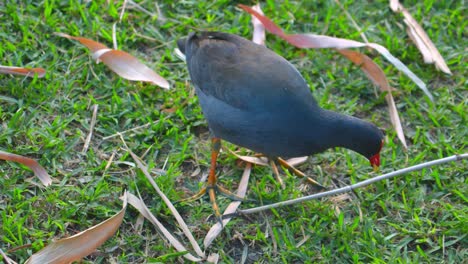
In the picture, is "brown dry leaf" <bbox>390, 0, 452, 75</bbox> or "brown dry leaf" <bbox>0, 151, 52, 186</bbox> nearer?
"brown dry leaf" <bbox>0, 151, 52, 186</bbox>

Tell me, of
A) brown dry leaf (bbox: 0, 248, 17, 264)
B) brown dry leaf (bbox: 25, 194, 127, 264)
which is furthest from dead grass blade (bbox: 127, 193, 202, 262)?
brown dry leaf (bbox: 0, 248, 17, 264)

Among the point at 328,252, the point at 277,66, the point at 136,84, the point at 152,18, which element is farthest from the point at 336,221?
the point at 152,18

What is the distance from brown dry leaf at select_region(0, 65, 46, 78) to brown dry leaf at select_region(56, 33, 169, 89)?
1.22 feet

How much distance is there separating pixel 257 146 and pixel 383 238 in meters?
0.91

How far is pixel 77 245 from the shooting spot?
3674mm

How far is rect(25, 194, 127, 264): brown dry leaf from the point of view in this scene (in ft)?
11.8

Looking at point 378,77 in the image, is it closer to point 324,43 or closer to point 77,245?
point 324,43

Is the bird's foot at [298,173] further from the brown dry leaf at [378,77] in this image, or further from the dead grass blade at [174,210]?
the dead grass blade at [174,210]

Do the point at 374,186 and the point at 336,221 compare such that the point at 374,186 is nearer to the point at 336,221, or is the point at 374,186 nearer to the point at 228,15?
the point at 336,221

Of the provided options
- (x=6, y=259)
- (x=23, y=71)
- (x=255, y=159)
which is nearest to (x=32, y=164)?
(x=6, y=259)

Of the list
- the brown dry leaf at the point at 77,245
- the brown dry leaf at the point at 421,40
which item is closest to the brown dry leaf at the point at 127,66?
the brown dry leaf at the point at 77,245

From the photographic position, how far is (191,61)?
4.30 m

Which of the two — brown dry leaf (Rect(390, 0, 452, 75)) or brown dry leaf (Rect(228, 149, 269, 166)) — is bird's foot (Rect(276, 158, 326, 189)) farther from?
brown dry leaf (Rect(390, 0, 452, 75))

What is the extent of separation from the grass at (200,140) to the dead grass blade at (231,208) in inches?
1.9
